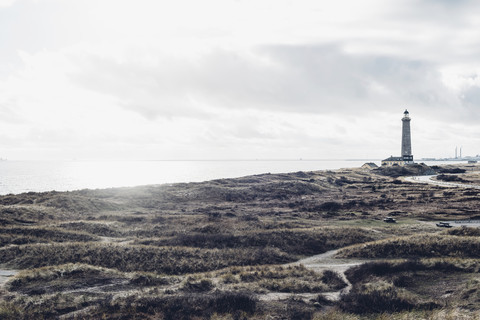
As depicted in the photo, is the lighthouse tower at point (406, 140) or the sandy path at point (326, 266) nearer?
the sandy path at point (326, 266)

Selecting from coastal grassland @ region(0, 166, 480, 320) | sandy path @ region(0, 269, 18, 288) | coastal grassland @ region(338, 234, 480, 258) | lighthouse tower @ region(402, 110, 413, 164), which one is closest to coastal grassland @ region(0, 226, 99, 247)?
coastal grassland @ region(0, 166, 480, 320)

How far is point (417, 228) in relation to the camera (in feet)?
123

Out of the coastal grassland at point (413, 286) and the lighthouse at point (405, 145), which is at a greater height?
the lighthouse at point (405, 145)

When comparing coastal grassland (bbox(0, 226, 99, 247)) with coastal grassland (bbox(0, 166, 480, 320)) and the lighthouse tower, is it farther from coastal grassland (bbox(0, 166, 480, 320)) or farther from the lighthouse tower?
the lighthouse tower

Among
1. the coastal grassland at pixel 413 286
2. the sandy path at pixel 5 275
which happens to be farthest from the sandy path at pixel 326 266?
the sandy path at pixel 5 275

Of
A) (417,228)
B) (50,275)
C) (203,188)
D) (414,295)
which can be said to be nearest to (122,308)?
(50,275)

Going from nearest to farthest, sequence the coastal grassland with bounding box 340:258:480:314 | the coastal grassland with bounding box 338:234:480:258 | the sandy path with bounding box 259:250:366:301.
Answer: the coastal grassland with bounding box 340:258:480:314, the sandy path with bounding box 259:250:366:301, the coastal grassland with bounding box 338:234:480:258

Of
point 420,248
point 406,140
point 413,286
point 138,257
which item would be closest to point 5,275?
point 138,257

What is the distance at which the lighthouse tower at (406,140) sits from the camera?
134 metres

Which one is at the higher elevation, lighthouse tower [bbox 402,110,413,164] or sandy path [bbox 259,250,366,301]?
lighthouse tower [bbox 402,110,413,164]

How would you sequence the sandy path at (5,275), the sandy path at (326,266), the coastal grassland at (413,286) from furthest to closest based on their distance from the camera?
the sandy path at (5,275)
the sandy path at (326,266)
the coastal grassland at (413,286)

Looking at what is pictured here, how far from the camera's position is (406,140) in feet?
449

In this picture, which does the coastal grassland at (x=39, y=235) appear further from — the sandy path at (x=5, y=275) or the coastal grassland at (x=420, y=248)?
the coastal grassland at (x=420, y=248)

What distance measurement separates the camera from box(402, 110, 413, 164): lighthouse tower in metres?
134
